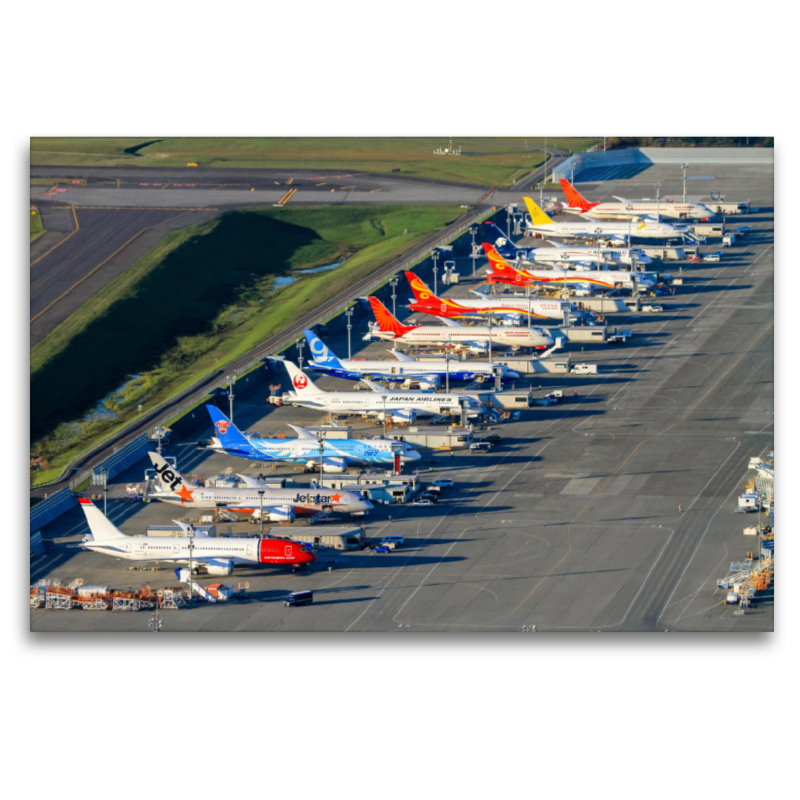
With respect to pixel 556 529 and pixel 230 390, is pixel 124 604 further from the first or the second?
pixel 556 529

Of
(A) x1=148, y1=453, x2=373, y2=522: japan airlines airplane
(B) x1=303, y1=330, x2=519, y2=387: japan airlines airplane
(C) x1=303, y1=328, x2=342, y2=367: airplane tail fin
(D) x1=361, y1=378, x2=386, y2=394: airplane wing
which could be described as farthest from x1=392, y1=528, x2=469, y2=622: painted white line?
(C) x1=303, y1=328, x2=342, y2=367: airplane tail fin

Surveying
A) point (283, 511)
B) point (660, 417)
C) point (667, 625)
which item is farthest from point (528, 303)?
point (667, 625)

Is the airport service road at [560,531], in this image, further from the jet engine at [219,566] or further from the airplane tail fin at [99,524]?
the airplane tail fin at [99,524]

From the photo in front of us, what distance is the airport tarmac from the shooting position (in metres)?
111

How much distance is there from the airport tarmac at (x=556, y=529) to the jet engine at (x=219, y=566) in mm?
1554

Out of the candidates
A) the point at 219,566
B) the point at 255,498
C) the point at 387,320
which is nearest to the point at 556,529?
the point at 255,498

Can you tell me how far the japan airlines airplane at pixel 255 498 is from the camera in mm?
129125

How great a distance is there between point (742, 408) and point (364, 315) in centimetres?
6221

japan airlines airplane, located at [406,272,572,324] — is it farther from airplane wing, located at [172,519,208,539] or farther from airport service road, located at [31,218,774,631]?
airplane wing, located at [172,519,208,539]

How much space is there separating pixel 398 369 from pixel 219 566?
178 ft

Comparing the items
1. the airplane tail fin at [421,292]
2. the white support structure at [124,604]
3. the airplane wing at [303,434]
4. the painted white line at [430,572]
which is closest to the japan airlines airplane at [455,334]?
the airplane tail fin at [421,292]

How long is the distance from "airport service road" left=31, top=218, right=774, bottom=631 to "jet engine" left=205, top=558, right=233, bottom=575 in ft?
5.66

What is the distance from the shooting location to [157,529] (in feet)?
411

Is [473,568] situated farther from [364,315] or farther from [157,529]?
[364,315]
